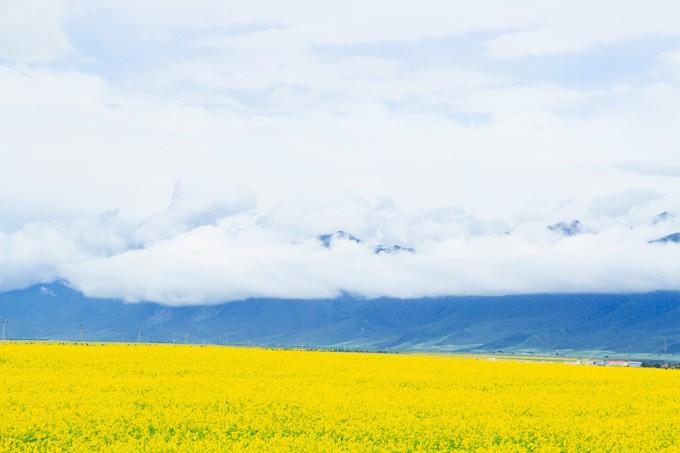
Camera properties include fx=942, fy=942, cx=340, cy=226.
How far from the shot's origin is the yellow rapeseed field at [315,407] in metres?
31.3

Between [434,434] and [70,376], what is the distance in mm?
20419

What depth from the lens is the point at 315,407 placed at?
36.4 metres

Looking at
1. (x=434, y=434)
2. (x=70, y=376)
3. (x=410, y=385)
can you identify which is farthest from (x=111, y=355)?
(x=434, y=434)

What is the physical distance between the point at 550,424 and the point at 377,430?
6.84 meters

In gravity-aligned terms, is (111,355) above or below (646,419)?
above

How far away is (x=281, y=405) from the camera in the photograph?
3681 centimetres

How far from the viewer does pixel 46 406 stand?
3525 cm

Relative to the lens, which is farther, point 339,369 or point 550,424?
point 339,369

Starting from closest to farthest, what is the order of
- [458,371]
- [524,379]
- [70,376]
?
[70,376] < [524,379] < [458,371]

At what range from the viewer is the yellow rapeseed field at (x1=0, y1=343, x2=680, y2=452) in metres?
31.3

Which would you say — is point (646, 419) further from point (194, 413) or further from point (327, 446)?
point (194, 413)

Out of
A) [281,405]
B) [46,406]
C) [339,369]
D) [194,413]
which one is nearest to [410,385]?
[339,369]

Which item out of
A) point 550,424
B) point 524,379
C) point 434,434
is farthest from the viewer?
point 524,379

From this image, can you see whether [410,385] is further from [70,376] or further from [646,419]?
[70,376]
